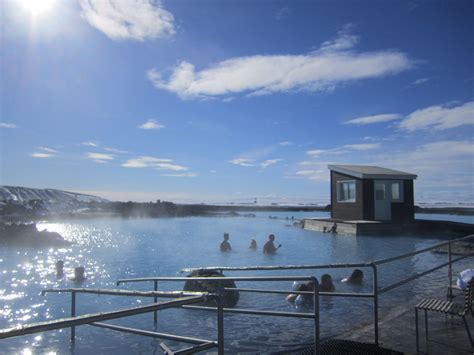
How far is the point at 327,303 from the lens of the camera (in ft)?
28.1

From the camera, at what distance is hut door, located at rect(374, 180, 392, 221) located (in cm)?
2341

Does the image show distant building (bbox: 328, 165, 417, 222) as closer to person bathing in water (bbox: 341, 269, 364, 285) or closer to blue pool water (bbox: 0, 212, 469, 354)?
blue pool water (bbox: 0, 212, 469, 354)

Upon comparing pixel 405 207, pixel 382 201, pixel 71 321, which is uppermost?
pixel 382 201

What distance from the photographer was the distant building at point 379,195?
916 inches

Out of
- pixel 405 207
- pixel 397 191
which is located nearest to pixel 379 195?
pixel 397 191

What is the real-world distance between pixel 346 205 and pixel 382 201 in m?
2.44

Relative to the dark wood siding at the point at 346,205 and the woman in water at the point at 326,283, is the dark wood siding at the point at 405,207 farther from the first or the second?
the woman in water at the point at 326,283

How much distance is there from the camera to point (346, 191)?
993 inches

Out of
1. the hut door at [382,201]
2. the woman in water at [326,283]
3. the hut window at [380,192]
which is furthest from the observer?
the hut window at [380,192]

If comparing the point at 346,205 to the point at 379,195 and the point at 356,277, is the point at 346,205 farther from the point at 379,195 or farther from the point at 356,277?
the point at 356,277

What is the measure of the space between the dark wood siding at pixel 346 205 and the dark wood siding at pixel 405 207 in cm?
222

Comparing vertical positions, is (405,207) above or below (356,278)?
above

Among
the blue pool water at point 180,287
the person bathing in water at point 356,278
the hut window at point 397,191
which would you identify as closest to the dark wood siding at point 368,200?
the hut window at point 397,191

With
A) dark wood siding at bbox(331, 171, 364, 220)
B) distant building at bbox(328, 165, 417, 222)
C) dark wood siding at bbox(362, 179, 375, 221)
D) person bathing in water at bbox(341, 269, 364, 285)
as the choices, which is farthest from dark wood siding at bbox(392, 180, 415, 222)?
person bathing in water at bbox(341, 269, 364, 285)
